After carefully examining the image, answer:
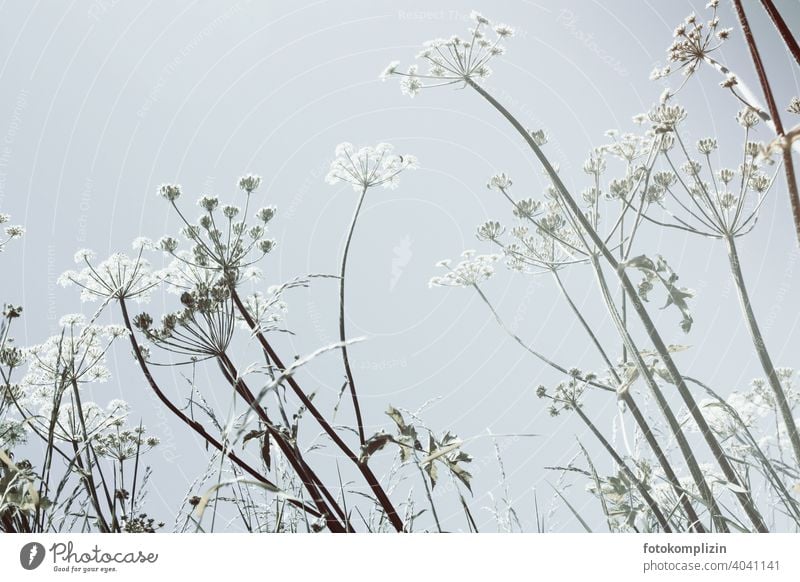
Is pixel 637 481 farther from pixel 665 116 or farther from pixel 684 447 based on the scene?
pixel 665 116

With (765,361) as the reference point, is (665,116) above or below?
above

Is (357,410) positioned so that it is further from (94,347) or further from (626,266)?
(94,347)

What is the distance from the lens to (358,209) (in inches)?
124

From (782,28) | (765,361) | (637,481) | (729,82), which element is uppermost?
(729,82)

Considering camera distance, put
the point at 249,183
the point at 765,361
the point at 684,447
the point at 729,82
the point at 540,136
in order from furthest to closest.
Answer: the point at 249,183
the point at 540,136
the point at 765,361
the point at 729,82
the point at 684,447

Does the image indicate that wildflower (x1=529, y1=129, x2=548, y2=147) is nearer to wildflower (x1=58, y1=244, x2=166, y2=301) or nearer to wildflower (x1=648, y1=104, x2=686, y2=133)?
wildflower (x1=648, y1=104, x2=686, y2=133)

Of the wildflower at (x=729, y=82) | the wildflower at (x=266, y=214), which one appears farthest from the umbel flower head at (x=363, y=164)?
the wildflower at (x=729, y=82)
